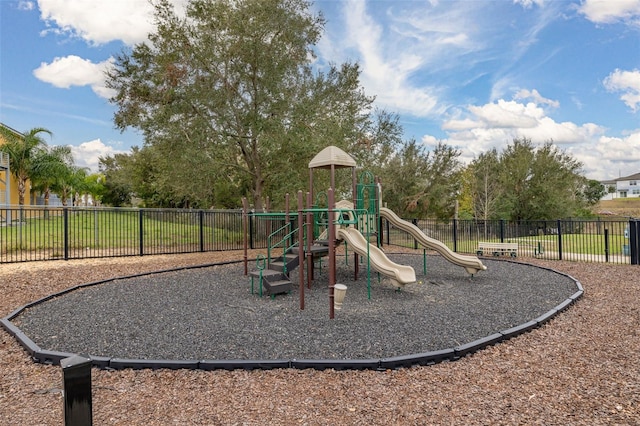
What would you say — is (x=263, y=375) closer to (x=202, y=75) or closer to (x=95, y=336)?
(x=95, y=336)

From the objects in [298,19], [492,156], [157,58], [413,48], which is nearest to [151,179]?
[157,58]

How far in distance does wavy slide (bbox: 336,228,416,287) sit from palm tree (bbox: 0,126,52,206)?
2372 cm

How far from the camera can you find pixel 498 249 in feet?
42.6

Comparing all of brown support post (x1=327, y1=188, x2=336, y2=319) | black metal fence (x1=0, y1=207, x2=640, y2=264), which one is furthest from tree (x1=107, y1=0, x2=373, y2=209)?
brown support post (x1=327, y1=188, x2=336, y2=319)

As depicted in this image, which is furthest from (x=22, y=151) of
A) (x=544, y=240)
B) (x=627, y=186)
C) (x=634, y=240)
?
(x=627, y=186)

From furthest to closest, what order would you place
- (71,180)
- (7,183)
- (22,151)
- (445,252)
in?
(71,180) < (22,151) < (7,183) < (445,252)

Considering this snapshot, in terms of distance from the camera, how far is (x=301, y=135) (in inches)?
497

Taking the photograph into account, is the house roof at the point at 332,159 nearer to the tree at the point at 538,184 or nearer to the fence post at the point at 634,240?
the fence post at the point at 634,240

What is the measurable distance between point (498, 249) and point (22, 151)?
26543 mm

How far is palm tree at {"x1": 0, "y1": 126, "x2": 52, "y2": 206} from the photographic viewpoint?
22484 millimetres

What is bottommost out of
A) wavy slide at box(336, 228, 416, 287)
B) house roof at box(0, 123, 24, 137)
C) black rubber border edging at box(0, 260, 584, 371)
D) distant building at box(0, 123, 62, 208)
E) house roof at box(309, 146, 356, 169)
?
black rubber border edging at box(0, 260, 584, 371)

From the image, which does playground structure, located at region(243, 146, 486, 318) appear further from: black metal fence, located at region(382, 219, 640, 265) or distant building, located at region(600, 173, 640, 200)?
distant building, located at region(600, 173, 640, 200)

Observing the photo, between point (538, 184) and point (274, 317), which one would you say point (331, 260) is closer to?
point (274, 317)

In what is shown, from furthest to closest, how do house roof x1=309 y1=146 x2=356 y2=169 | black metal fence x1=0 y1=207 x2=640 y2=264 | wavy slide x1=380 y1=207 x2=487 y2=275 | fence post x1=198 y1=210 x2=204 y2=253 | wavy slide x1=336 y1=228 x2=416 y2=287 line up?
1. fence post x1=198 y1=210 x2=204 y2=253
2. black metal fence x1=0 y1=207 x2=640 y2=264
3. wavy slide x1=380 y1=207 x2=487 y2=275
4. house roof x1=309 y1=146 x2=356 y2=169
5. wavy slide x1=336 y1=228 x2=416 y2=287
